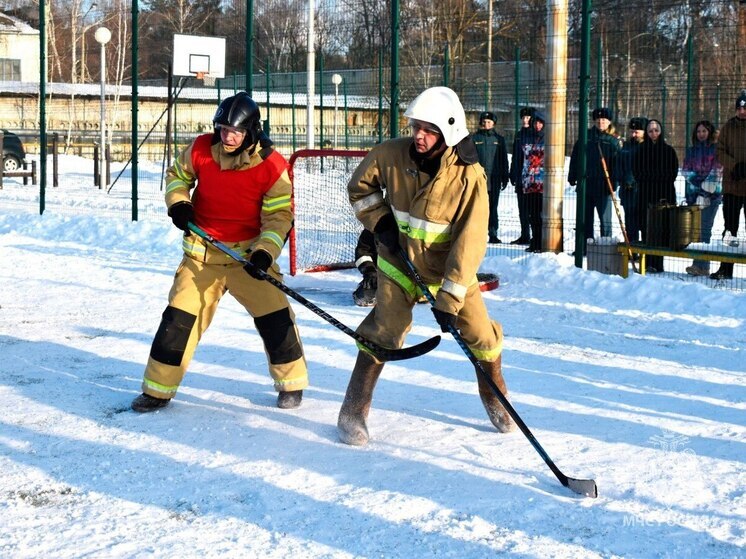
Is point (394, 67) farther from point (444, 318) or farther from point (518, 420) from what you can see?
point (518, 420)

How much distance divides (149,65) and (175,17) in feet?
15.1

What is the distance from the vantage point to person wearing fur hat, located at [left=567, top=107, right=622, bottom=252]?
11117 millimetres

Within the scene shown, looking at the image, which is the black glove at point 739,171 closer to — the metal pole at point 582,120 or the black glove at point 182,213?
the metal pole at point 582,120

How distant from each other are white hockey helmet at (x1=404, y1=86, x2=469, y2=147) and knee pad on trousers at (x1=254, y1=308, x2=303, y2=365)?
155 centimetres

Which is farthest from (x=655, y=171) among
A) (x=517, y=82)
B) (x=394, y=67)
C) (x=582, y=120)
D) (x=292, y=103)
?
(x=292, y=103)

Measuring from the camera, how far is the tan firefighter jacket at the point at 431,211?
15.8ft

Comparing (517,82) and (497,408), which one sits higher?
(517,82)

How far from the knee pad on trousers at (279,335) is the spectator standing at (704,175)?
6.20 metres

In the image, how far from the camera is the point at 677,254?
32.5 ft

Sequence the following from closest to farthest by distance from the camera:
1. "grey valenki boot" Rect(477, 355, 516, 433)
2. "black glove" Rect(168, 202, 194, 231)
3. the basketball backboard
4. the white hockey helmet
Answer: the white hockey helmet, "grey valenki boot" Rect(477, 355, 516, 433), "black glove" Rect(168, 202, 194, 231), the basketball backboard

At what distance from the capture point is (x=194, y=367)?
6.83 m

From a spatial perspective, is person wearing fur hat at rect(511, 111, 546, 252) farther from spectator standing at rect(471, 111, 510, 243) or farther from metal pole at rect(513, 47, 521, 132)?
metal pole at rect(513, 47, 521, 132)

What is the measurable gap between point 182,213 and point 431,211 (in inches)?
57.7

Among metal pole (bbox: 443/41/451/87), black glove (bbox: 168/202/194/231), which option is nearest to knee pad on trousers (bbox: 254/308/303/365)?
black glove (bbox: 168/202/194/231)
